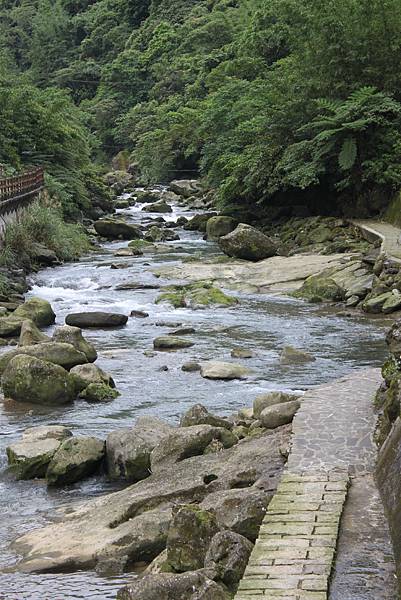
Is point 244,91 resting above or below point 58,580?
above

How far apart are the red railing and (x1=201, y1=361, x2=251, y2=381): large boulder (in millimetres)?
12021

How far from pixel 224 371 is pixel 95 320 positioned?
4.95 m

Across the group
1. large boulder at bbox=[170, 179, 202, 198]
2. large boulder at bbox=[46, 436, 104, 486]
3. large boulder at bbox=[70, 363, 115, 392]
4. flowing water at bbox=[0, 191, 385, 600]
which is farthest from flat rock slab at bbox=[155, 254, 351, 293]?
large boulder at bbox=[170, 179, 202, 198]

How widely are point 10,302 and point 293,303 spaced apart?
643cm

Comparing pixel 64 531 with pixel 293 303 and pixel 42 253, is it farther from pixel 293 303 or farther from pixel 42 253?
pixel 42 253

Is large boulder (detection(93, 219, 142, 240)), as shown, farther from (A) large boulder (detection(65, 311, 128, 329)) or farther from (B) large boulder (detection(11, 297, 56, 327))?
(A) large boulder (detection(65, 311, 128, 329))

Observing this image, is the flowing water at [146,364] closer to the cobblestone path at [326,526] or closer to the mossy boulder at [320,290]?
the mossy boulder at [320,290]

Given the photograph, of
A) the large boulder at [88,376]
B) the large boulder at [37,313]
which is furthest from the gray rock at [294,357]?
the large boulder at [37,313]

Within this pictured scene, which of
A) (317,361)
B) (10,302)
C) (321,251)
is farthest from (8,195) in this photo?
(317,361)

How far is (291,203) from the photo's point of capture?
30594mm

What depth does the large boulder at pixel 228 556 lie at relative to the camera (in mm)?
5883

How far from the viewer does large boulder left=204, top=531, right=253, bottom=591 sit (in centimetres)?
588

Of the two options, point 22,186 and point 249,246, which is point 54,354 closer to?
point 249,246

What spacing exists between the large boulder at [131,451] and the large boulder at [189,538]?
2.76m
